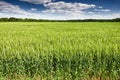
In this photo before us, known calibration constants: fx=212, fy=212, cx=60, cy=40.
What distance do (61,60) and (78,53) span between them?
0.58 m

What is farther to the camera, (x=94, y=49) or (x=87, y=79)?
(x=94, y=49)

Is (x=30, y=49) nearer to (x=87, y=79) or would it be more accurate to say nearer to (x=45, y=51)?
(x=45, y=51)

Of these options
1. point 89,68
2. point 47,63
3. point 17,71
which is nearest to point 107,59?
point 89,68

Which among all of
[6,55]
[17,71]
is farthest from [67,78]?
[6,55]

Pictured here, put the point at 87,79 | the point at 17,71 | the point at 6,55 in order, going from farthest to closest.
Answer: the point at 6,55 < the point at 17,71 < the point at 87,79

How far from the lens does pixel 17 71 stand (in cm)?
593

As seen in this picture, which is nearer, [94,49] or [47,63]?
[47,63]

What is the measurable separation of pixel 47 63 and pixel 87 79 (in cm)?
120

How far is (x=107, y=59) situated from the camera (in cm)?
624

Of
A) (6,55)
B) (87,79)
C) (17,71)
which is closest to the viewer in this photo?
(87,79)

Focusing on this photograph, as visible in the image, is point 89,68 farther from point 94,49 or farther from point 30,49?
point 30,49

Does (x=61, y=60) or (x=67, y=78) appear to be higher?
(x=61, y=60)

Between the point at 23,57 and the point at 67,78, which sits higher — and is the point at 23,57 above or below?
above

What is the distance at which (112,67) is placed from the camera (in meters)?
5.87
